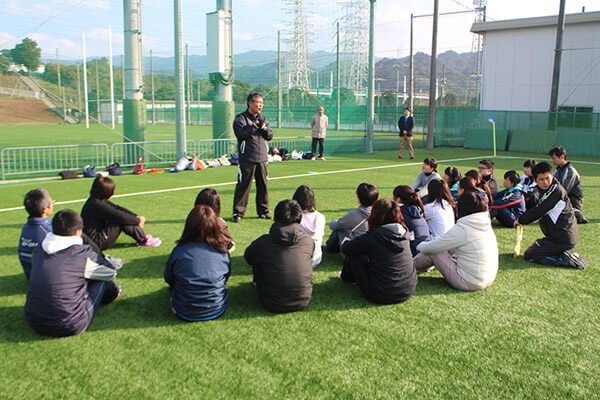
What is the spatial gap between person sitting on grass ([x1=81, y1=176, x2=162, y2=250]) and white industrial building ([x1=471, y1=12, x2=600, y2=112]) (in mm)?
27767

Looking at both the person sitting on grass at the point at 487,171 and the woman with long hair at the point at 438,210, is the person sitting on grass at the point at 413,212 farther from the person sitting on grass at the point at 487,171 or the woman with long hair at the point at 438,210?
the person sitting on grass at the point at 487,171

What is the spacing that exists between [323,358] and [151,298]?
200 centimetres

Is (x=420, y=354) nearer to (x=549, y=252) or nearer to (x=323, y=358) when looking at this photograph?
(x=323, y=358)

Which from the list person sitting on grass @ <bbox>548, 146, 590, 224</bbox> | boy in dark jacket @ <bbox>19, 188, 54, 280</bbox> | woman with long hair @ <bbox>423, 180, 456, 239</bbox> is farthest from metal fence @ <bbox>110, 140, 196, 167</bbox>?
person sitting on grass @ <bbox>548, 146, 590, 224</bbox>

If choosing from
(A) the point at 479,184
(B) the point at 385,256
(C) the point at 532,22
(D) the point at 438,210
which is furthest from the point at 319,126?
(C) the point at 532,22

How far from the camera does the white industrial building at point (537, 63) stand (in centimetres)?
2675

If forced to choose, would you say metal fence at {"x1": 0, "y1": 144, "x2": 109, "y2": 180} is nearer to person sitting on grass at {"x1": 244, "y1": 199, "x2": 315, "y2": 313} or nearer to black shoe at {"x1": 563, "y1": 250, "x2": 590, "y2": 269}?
person sitting on grass at {"x1": 244, "y1": 199, "x2": 315, "y2": 313}

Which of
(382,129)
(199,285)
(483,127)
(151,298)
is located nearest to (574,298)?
(199,285)

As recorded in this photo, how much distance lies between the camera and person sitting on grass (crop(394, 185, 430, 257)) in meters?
5.40

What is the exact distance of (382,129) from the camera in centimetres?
3186

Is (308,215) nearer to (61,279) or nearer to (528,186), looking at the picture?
(61,279)

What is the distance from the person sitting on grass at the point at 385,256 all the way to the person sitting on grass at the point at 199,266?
1.31 metres

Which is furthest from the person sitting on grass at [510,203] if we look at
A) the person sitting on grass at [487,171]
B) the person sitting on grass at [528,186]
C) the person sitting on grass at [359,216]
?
the person sitting on grass at [359,216]

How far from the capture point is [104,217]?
5.87m
